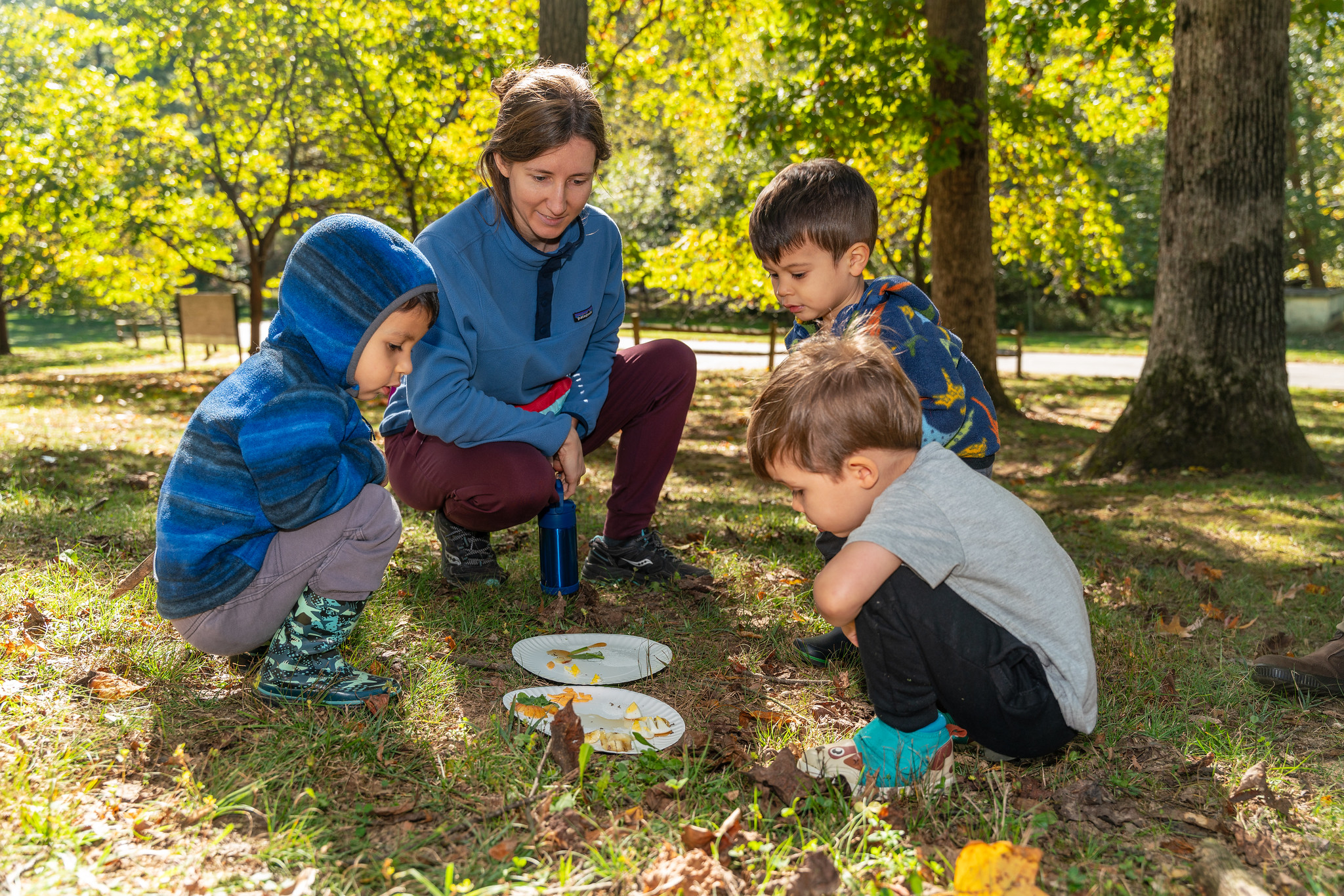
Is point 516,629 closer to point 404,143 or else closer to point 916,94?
point 916,94

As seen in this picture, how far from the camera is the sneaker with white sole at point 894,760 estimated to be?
205cm

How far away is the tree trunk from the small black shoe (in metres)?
4.63

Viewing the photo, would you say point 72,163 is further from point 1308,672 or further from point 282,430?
point 1308,672

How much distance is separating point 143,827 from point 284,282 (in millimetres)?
1267

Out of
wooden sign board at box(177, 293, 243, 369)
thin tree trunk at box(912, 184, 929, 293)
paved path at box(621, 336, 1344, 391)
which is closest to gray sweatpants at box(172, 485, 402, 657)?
thin tree trunk at box(912, 184, 929, 293)

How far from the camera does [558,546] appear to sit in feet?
10.9

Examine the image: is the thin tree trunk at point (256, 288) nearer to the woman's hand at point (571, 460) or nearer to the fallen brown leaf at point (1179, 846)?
the woman's hand at point (571, 460)

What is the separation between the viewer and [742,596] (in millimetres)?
3482

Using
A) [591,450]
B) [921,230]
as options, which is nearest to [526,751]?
[591,450]

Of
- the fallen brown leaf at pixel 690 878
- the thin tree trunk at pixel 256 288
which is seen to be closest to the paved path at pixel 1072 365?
the thin tree trunk at pixel 256 288

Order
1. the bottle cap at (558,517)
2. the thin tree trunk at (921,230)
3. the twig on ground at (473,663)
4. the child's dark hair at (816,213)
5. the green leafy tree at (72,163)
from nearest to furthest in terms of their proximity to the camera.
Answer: the twig on ground at (473,663), the child's dark hair at (816,213), the bottle cap at (558,517), the green leafy tree at (72,163), the thin tree trunk at (921,230)

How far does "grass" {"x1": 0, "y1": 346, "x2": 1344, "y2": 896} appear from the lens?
5.82ft

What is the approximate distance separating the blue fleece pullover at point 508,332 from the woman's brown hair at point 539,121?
0.60 ft

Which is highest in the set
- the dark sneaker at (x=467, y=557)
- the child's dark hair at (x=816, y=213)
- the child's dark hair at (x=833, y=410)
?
the child's dark hair at (x=816, y=213)
